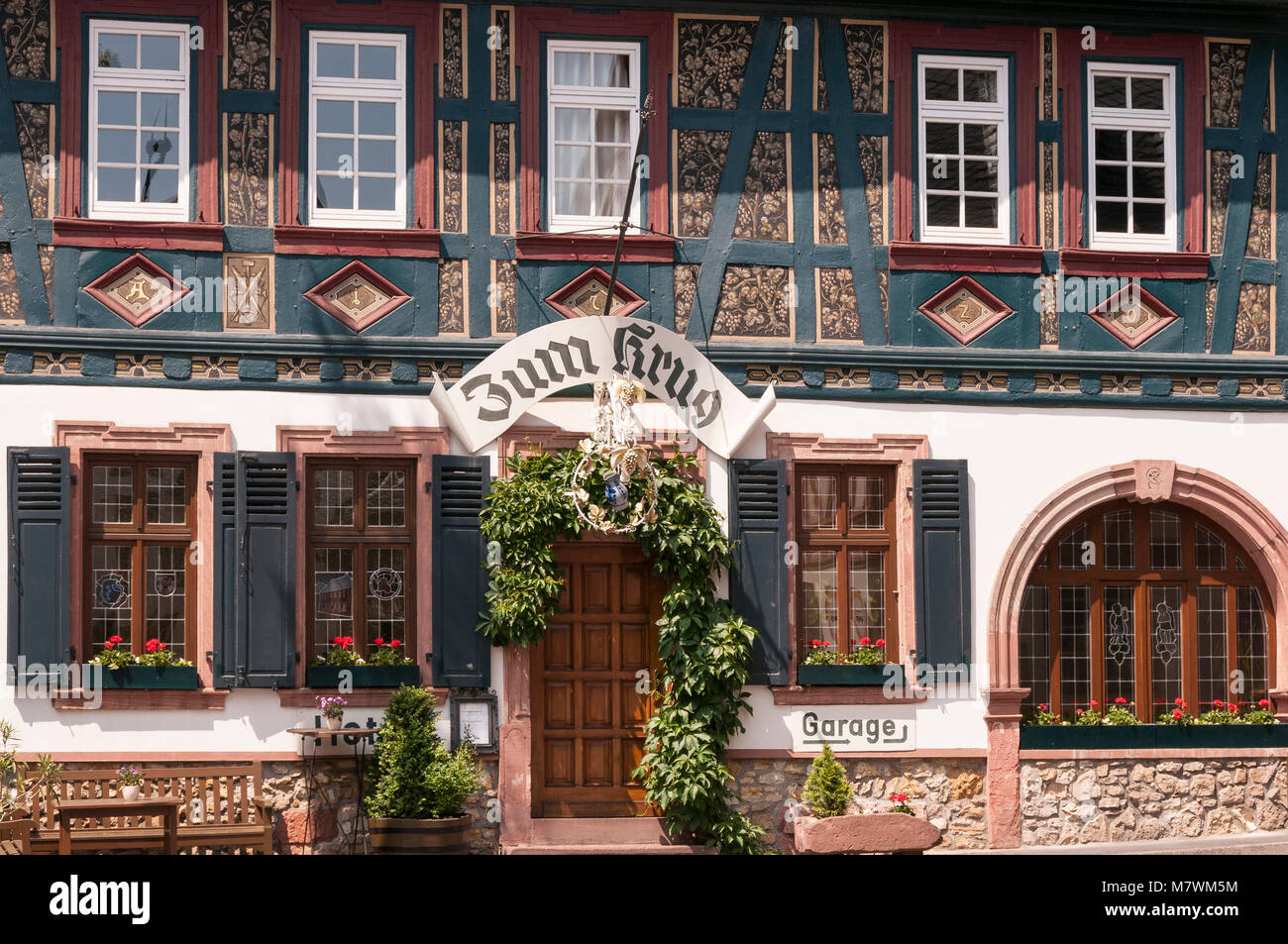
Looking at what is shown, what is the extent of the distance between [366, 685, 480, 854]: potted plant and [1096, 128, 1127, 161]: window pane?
687cm

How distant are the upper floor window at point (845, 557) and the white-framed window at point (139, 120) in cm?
520

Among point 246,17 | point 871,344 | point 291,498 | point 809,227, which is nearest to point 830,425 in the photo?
point 871,344

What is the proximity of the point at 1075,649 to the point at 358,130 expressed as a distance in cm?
682

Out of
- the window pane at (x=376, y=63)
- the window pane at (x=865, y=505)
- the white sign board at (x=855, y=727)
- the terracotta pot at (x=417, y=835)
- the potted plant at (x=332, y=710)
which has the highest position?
the window pane at (x=376, y=63)

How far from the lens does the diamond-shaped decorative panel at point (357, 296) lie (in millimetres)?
12508

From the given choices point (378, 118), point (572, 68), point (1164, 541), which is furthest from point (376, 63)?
point (1164, 541)

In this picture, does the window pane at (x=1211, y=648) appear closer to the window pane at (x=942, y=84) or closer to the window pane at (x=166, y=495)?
the window pane at (x=942, y=84)

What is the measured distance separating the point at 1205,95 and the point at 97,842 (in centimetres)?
1001

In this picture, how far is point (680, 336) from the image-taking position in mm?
12656

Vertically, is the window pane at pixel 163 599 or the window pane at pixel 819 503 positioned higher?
the window pane at pixel 819 503

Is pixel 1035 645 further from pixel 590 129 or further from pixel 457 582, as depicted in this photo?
pixel 590 129

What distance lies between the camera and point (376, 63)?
41.8 ft

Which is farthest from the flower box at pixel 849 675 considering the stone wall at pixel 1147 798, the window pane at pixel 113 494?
the window pane at pixel 113 494

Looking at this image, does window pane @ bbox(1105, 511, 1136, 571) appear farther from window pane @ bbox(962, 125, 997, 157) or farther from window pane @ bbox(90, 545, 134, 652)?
window pane @ bbox(90, 545, 134, 652)
